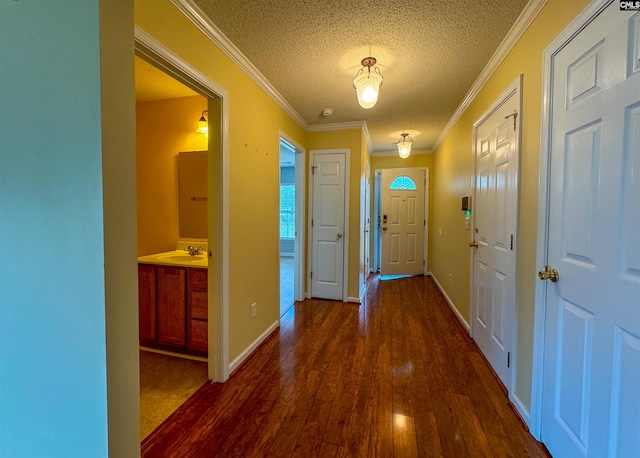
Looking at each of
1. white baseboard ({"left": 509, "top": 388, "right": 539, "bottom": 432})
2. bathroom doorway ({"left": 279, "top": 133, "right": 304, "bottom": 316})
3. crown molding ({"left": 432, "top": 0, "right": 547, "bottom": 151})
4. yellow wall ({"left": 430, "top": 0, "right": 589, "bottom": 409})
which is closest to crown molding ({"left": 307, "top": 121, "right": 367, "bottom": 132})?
bathroom doorway ({"left": 279, "top": 133, "right": 304, "bottom": 316})

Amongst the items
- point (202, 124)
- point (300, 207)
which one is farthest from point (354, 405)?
point (202, 124)

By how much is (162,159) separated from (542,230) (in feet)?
10.5

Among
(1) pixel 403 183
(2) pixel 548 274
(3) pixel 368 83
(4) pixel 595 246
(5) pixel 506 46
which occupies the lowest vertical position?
(2) pixel 548 274

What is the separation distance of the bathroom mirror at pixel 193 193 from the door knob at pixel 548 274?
2.68 m

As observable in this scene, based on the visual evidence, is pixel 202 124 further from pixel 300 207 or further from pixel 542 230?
pixel 542 230

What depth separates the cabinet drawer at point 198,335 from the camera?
2117mm

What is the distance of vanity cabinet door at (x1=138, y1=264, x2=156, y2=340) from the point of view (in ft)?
7.15

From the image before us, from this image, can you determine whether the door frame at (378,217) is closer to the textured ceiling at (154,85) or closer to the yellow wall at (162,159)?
the yellow wall at (162,159)

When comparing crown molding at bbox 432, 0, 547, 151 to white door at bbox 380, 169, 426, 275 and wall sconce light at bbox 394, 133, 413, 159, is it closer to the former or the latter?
wall sconce light at bbox 394, 133, 413, 159

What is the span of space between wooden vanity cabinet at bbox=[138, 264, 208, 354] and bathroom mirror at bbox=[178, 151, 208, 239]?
2.02ft

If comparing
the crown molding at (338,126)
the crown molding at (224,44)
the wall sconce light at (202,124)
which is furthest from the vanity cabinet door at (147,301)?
the crown molding at (338,126)

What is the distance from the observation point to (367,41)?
1.83 m

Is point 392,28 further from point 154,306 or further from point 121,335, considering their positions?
A: point 154,306

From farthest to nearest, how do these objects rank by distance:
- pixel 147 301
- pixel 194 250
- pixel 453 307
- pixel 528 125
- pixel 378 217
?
pixel 378 217, pixel 453 307, pixel 194 250, pixel 147 301, pixel 528 125
